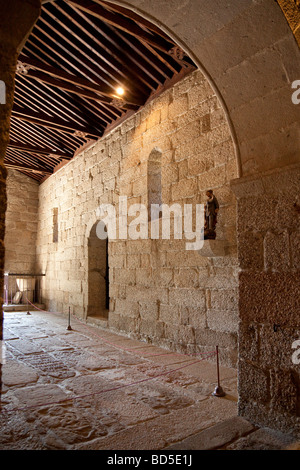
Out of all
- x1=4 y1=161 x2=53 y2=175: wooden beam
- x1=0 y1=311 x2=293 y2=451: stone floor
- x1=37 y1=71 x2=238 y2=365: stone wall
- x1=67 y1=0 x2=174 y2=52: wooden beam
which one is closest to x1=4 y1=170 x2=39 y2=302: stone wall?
x1=4 y1=161 x2=53 y2=175: wooden beam

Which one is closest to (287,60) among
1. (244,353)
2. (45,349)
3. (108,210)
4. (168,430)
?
(244,353)

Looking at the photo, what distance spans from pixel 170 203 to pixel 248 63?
2.55m

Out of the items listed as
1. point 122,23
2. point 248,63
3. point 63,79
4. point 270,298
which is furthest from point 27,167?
point 270,298

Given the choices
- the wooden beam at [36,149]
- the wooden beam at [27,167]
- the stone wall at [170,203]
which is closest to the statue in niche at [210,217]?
the stone wall at [170,203]

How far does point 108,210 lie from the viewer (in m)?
6.23

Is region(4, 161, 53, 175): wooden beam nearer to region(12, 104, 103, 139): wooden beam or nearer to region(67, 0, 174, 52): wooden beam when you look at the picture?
region(12, 104, 103, 139): wooden beam

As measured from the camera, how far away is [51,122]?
6.42 metres

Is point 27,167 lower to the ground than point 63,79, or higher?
lower

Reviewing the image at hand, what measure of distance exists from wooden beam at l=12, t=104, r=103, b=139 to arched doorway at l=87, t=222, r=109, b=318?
1896 mm

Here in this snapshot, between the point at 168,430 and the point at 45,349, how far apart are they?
2.76m

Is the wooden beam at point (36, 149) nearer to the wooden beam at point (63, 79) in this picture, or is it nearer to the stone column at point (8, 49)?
the wooden beam at point (63, 79)

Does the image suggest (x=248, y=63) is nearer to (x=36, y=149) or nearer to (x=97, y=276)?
(x=97, y=276)

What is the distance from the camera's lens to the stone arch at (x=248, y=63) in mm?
1929
